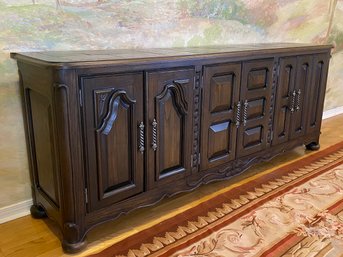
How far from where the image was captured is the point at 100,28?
1996mm

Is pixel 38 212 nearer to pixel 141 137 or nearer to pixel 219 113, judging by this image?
pixel 141 137

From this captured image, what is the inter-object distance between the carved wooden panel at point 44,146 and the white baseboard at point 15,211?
180 mm

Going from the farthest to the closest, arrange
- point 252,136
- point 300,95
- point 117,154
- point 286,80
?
1. point 300,95
2. point 286,80
3. point 252,136
4. point 117,154

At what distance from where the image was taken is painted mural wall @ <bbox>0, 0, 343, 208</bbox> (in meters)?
1.74

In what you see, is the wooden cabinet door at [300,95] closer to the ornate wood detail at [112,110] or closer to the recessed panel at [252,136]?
the recessed panel at [252,136]

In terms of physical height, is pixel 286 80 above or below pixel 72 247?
above

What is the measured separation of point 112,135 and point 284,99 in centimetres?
141

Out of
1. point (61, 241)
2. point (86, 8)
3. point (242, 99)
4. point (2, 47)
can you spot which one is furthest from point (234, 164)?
point (2, 47)

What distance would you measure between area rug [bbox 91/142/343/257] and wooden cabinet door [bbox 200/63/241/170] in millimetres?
287

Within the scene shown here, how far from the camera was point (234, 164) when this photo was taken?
2250mm

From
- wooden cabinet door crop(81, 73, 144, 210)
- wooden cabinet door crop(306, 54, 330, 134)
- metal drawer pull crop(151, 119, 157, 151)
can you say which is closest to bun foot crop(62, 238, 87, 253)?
wooden cabinet door crop(81, 73, 144, 210)

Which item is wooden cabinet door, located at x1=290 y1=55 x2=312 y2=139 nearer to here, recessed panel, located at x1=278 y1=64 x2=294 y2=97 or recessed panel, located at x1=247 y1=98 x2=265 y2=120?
recessed panel, located at x1=278 y1=64 x2=294 y2=97

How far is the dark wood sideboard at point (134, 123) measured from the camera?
1.49 meters

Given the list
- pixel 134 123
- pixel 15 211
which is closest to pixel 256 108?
pixel 134 123
